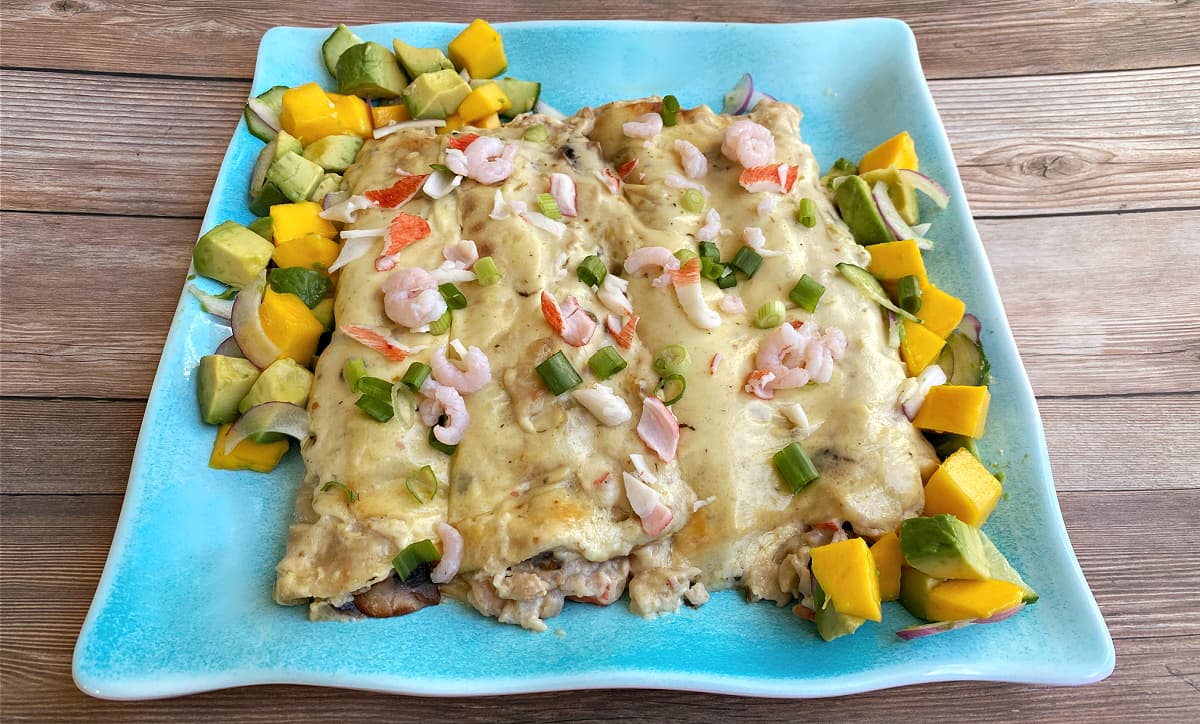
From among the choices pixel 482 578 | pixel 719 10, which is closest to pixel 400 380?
pixel 482 578

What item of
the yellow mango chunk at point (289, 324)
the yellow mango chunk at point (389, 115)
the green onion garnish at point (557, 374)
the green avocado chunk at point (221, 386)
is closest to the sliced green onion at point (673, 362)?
the green onion garnish at point (557, 374)

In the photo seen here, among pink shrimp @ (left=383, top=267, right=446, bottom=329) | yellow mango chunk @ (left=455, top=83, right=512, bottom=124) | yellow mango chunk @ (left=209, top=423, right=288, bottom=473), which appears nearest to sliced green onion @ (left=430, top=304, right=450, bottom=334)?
pink shrimp @ (left=383, top=267, right=446, bottom=329)

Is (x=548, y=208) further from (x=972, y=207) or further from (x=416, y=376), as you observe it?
(x=972, y=207)

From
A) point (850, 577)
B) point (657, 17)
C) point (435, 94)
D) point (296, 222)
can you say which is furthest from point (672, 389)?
point (657, 17)

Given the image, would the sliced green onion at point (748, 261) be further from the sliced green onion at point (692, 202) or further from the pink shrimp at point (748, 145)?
the pink shrimp at point (748, 145)

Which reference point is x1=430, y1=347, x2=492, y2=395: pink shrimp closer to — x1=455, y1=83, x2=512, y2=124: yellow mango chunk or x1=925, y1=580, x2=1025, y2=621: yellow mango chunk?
x1=455, y1=83, x2=512, y2=124: yellow mango chunk

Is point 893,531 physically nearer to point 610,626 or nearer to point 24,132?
point 610,626

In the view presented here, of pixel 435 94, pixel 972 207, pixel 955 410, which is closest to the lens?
pixel 955 410
